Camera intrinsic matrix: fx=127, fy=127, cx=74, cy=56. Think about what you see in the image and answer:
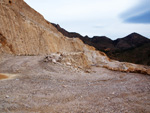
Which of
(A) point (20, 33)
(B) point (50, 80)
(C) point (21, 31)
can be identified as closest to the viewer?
(B) point (50, 80)

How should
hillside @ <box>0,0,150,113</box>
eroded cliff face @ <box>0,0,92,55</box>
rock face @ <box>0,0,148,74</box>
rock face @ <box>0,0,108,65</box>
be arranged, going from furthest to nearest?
eroded cliff face @ <box>0,0,92,55</box>
rock face @ <box>0,0,108,65</box>
rock face @ <box>0,0,148,74</box>
hillside @ <box>0,0,150,113</box>

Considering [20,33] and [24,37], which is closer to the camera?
[20,33]

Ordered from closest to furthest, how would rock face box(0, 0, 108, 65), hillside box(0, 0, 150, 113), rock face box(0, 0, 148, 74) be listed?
hillside box(0, 0, 150, 113)
rock face box(0, 0, 148, 74)
rock face box(0, 0, 108, 65)

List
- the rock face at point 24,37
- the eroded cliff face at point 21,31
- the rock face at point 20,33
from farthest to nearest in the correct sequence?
the eroded cliff face at point 21,31, the rock face at point 20,33, the rock face at point 24,37

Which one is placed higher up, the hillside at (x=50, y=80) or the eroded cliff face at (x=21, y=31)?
the eroded cliff face at (x=21, y=31)

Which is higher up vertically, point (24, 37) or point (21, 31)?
point (21, 31)

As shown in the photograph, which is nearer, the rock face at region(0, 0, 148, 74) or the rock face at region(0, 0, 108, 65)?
the rock face at region(0, 0, 148, 74)

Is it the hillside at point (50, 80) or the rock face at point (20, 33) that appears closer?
the hillside at point (50, 80)

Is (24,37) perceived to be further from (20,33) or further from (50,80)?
(50,80)

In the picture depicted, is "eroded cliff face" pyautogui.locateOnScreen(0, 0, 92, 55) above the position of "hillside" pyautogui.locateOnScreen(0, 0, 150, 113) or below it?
above

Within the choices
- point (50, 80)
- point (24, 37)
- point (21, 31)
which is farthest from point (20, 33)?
point (50, 80)

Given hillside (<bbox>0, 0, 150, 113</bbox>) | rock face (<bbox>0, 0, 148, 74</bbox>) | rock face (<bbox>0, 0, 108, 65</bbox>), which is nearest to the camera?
hillside (<bbox>0, 0, 150, 113</bbox>)

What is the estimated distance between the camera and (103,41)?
10206 cm

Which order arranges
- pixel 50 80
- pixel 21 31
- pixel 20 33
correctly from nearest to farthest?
pixel 50 80 → pixel 20 33 → pixel 21 31
